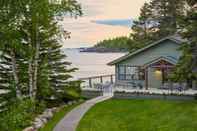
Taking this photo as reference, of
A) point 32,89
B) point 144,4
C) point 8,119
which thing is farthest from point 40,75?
point 144,4

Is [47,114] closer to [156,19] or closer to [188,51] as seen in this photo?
[188,51]

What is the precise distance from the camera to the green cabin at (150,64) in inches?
1250

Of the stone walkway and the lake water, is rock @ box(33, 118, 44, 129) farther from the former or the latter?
the lake water

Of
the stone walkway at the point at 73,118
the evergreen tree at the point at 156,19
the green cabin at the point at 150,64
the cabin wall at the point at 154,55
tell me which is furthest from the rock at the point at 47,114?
the evergreen tree at the point at 156,19

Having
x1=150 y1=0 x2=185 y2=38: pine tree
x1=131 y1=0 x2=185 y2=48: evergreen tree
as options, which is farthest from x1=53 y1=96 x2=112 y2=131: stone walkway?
x1=150 y1=0 x2=185 y2=38: pine tree

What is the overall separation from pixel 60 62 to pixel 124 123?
8517 mm

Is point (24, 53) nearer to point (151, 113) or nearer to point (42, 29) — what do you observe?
point (42, 29)

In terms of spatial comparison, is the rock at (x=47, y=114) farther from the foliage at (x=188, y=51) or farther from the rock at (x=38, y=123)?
the foliage at (x=188, y=51)

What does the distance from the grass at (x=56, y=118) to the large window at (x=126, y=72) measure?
391 inches

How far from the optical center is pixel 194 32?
22.4 metres

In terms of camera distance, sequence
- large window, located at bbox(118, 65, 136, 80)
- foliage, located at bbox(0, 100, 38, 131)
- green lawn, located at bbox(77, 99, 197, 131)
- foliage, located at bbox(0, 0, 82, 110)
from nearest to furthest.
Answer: foliage, located at bbox(0, 100, 38, 131) < green lawn, located at bbox(77, 99, 197, 131) < foliage, located at bbox(0, 0, 82, 110) < large window, located at bbox(118, 65, 136, 80)

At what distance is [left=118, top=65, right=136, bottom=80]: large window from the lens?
3421cm

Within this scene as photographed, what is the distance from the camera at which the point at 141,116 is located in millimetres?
20078

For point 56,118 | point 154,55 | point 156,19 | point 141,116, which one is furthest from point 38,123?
point 156,19
